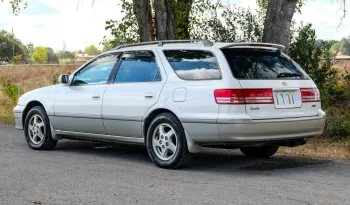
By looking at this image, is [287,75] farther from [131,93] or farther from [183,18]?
[183,18]

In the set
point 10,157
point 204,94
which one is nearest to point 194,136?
point 204,94

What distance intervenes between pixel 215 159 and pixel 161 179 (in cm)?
186

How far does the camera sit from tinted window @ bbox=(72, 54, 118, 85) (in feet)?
30.3

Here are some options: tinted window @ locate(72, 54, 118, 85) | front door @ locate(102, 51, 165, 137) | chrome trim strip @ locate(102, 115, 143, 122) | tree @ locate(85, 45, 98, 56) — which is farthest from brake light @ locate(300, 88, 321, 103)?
tree @ locate(85, 45, 98, 56)

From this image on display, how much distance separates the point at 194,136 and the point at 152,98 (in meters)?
0.88

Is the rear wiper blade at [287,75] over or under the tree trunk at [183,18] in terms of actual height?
under

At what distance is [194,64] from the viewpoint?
26.6 feet

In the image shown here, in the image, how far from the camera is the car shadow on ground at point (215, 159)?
→ 832 cm

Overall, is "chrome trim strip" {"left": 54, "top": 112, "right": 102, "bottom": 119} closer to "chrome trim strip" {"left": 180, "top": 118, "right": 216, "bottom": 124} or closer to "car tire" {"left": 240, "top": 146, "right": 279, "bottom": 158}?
"chrome trim strip" {"left": 180, "top": 118, "right": 216, "bottom": 124}

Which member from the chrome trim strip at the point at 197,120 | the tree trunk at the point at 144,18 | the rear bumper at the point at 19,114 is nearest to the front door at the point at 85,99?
the rear bumper at the point at 19,114

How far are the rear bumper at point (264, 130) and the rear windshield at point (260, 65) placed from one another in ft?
1.94

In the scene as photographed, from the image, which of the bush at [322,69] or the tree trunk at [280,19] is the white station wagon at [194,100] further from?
the bush at [322,69]

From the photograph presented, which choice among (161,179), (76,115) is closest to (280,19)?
(76,115)

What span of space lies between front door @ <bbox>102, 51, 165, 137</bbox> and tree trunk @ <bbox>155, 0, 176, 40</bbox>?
5255mm
